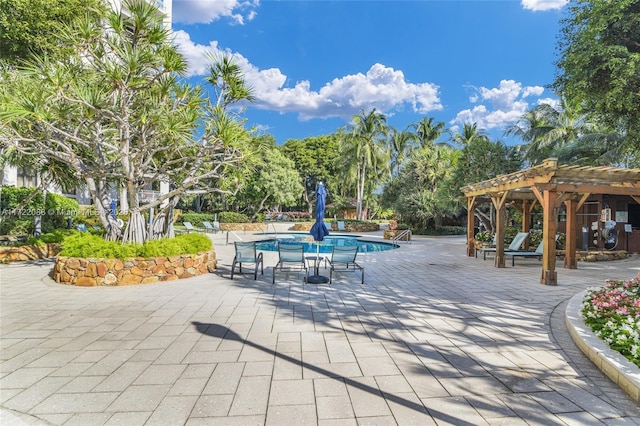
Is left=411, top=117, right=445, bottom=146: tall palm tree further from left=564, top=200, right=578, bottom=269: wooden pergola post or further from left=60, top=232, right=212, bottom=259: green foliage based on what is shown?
left=60, top=232, right=212, bottom=259: green foliage

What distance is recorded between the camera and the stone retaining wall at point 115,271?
630 centimetres

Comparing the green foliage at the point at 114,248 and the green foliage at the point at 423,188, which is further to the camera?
the green foliage at the point at 423,188

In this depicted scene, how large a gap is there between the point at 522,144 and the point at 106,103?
23286 mm

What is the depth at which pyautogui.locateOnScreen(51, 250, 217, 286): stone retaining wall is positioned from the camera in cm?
630

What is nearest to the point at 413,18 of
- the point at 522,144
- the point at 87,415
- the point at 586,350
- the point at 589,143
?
the point at 589,143

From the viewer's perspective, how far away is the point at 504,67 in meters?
22.7

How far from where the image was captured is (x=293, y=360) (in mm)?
3158

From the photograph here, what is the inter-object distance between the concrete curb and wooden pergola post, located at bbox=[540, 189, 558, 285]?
3332 millimetres

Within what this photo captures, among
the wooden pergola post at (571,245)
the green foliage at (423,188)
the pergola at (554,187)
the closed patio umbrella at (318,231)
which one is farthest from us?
the green foliage at (423,188)

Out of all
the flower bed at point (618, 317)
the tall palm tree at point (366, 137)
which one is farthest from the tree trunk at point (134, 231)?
the tall palm tree at point (366, 137)

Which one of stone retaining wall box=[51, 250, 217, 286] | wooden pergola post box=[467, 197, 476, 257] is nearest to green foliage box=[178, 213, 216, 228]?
stone retaining wall box=[51, 250, 217, 286]

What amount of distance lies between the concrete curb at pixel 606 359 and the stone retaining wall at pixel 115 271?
6803 millimetres

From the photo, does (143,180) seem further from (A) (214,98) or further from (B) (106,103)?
(A) (214,98)

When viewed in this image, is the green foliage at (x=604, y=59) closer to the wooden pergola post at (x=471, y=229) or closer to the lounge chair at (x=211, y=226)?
the wooden pergola post at (x=471, y=229)
